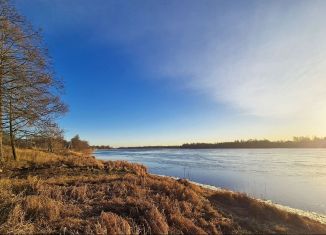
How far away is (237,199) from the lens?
12.2m

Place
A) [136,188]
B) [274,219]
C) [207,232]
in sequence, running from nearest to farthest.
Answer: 1. [207,232]
2. [274,219]
3. [136,188]

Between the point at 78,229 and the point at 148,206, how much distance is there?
2183 millimetres

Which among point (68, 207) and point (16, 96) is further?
point (16, 96)

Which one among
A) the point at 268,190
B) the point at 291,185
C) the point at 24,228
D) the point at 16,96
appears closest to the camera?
the point at 24,228

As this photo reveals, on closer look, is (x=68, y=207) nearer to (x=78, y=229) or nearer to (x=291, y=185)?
(x=78, y=229)

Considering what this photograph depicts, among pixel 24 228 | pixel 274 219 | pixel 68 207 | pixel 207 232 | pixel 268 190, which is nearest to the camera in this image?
pixel 24 228

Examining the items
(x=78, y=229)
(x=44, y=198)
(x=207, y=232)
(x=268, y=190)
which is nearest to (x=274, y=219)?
(x=207, y=232)

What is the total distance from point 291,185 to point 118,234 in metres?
16.6

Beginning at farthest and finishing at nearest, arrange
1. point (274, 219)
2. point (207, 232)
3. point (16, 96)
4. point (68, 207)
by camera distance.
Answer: point (16, 96), point (274, 219), point (68, 207), point (207, 232)

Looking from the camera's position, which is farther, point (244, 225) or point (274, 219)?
point (274, 219)

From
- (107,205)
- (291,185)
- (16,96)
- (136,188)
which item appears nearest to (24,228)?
(107,205)

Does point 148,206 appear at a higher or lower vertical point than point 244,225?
higher

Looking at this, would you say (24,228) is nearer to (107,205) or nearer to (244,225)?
(107,205)

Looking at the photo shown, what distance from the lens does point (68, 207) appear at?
7.91 metres
